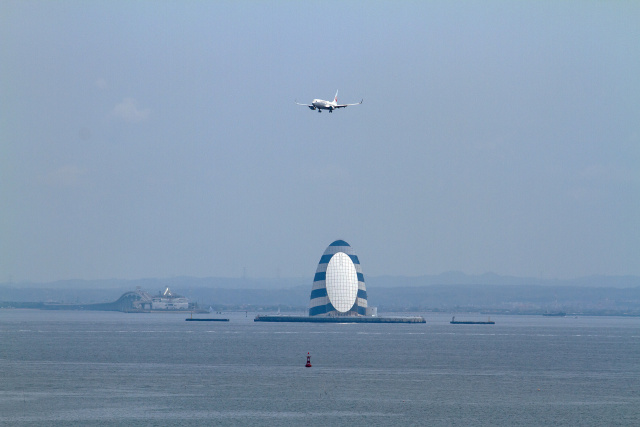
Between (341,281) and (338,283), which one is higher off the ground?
(341,281)

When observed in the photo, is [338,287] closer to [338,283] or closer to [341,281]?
[338,283]

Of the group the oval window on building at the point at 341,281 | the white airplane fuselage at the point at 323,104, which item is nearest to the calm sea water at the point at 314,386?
the white airplane fuselage at the point at 323,104

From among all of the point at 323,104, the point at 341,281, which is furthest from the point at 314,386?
the point at 341,281

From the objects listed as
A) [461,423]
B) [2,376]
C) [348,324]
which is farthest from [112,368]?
[348,324]

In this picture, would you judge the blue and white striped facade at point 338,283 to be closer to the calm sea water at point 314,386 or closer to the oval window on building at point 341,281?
the oval window on building at point 341,281

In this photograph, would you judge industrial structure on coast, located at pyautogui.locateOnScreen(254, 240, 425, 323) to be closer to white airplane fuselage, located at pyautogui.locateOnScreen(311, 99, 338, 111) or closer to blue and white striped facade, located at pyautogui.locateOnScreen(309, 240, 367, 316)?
blue and white striped facade, located at pyautogui.locateOnScreen(309, 240, 367, 316)

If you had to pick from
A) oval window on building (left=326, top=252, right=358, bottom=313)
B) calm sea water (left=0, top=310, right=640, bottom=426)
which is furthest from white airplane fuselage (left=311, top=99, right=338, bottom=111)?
oval window on building (left=326, top=252, right=358, bottom=313)

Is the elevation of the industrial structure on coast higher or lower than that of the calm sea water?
higher
